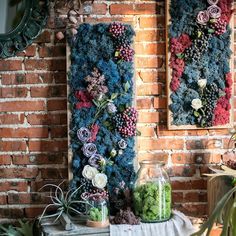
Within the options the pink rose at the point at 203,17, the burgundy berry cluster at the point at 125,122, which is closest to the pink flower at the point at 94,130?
the burgundy berry cluster at the point at 125,122

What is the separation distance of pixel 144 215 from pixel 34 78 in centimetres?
96

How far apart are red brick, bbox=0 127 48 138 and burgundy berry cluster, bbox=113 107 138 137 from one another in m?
0.42

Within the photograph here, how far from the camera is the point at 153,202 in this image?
7.15 ft

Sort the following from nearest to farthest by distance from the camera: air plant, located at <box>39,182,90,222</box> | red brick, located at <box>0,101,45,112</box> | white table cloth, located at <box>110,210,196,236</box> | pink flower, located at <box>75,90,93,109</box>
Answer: white table cloth, located at <box>110,210,196,236</box>
air plant, located at <box>39,182,90,222</box>
pink flower, located at <box>75,90,93,109</box>
red brick, located at <box>0,101,45,112</box>

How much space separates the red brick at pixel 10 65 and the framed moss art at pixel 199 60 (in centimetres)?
83

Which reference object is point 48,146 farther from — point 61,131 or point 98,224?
point 98,224

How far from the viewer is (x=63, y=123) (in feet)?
8.11

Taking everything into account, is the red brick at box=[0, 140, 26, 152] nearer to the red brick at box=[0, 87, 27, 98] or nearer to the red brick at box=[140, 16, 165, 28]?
the red brick at box=[0, 87, 27, 98]

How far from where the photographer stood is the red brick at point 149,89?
2490mm

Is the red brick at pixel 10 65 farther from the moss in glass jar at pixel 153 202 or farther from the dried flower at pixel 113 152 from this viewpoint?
the moss in glass jar at pixel 153 202

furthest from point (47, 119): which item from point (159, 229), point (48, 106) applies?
point (159, 229)

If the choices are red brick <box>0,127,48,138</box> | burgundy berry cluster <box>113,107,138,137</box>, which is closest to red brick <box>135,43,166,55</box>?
burgundy berry cluster <box>113,107,138,137</box>

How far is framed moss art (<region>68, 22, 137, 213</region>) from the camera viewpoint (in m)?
2.35

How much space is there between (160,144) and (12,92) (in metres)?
0.88
